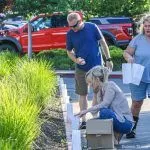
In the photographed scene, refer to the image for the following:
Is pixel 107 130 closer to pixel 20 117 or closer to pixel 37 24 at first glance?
pixel 20 117

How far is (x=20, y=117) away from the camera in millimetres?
6246

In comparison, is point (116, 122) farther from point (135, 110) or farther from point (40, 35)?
point (40, 35)

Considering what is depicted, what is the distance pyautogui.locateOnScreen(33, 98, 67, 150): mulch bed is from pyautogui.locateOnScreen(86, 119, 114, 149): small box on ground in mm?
333

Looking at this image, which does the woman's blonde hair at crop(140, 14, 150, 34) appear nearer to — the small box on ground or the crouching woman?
the crouching woman

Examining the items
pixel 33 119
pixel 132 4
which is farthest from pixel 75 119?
pixel 132 4

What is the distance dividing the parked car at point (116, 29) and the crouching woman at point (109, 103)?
15.2m

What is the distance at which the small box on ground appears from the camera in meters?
7.07

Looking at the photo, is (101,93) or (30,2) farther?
(30,2)

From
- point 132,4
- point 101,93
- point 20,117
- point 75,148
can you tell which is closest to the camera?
point 75,148

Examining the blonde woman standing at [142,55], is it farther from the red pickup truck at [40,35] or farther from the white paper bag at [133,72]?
the red pickup truck at [40,35]

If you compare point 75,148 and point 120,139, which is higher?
point 75,148

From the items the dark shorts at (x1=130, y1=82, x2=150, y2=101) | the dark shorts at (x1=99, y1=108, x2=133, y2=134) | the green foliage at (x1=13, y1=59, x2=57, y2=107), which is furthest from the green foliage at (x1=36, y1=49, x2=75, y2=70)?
the dark shorts at (x1=99, y1=108, x2=133, y2=134)

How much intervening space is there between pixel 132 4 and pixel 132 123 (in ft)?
59.6

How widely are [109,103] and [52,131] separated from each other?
993 mm
